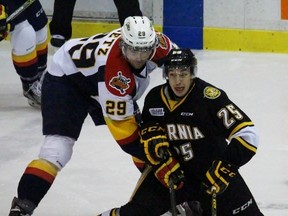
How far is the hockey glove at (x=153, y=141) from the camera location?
322 cm

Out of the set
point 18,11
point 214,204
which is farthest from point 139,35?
point 18,11

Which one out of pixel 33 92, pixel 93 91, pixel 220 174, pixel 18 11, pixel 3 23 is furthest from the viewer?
pixel 33 92

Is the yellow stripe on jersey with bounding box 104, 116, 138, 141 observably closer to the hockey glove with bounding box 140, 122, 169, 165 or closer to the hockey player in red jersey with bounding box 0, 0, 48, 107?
the hockey glove with bounding box 140, 122, 169, 165

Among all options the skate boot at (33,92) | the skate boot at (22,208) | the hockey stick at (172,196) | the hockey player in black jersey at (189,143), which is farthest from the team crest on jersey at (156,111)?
the skate boot at (33,92)

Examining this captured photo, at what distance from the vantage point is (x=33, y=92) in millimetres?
5273

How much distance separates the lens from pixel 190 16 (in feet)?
21.2

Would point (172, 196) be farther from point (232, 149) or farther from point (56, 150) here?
point (56, 150)

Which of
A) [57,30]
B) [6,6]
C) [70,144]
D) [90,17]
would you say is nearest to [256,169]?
[70,144]

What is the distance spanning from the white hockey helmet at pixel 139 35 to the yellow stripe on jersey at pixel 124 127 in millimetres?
268

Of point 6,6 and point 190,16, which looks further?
point 190,16

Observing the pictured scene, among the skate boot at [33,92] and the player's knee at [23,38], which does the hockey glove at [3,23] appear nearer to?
the player's knee at [23,38]

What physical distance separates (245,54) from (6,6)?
6.29 ft

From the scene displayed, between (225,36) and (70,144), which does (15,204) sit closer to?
(70,144)

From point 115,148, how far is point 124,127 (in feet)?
4.03
